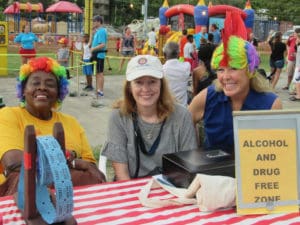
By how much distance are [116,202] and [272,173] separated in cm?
62

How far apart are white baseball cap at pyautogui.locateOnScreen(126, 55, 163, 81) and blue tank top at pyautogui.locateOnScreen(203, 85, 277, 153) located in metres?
0.42

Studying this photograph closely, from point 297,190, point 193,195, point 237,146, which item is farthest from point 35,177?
point 297,190

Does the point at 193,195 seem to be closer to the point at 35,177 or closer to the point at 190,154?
the point at 190,154

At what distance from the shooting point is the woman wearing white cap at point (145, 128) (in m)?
2.49

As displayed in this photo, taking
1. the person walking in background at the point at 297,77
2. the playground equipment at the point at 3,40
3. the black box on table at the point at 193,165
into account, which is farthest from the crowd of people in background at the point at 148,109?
the playground equipment at the point at 3,40

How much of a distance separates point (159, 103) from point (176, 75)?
3.41 meters

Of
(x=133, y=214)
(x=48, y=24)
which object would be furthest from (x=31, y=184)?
(x=48, y=24)

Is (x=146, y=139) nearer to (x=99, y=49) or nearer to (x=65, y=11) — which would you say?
(x=99, y=49)

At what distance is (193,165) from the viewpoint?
5.97ft

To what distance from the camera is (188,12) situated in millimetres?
21391

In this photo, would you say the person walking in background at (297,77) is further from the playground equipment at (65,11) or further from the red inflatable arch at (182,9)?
the playground equipment at (65,11)

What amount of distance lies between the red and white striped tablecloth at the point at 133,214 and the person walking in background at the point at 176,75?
408 centimetres

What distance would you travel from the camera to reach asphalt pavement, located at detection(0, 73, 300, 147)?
653cm

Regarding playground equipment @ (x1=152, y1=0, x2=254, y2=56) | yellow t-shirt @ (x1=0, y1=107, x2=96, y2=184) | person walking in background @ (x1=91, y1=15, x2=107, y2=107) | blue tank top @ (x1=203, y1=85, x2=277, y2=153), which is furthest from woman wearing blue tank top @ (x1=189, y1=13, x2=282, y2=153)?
playground equipment @ (x1=152, y1=0, x2=254, y2=56)
